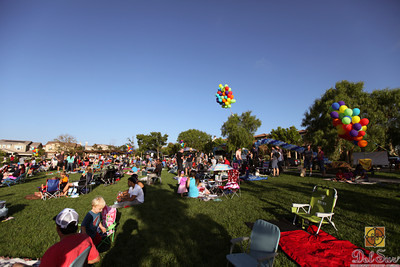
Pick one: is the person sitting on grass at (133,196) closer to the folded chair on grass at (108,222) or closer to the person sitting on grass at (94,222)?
the folded chair on grass at (108,222)

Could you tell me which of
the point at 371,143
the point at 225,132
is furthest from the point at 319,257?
the point at 225,132

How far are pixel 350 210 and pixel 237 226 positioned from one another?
3.76 metres

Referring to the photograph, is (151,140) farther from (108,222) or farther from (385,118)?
(108,222)

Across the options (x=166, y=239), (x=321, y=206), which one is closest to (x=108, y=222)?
(x=166, y=239)

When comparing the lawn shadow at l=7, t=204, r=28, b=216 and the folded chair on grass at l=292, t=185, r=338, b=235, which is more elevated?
the folded chair on grass at l=292, t=185, r=338, b=235

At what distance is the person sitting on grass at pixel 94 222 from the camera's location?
3.57 metres

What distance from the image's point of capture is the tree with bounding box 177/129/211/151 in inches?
2753

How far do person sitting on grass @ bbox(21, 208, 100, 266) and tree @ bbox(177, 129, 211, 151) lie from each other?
6557 centimetres

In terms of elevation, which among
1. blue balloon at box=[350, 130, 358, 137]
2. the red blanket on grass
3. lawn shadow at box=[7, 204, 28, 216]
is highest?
blue balloon at box=[350, 130, 358, 137]

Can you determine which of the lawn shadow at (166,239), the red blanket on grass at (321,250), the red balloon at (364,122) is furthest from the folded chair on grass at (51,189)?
the red balloon at (364,122)

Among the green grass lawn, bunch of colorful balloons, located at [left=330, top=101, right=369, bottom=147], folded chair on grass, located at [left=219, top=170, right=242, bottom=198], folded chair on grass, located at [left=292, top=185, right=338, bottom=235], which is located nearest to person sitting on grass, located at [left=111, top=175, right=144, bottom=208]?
the green grass lawn

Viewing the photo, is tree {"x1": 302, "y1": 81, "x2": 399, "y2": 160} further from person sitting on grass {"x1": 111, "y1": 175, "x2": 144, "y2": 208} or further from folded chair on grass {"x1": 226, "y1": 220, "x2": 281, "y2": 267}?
folded chair on grass {"x1": 226, "y1": 220, "x2": 281, "y2": 267}

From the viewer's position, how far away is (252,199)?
24.5 feet

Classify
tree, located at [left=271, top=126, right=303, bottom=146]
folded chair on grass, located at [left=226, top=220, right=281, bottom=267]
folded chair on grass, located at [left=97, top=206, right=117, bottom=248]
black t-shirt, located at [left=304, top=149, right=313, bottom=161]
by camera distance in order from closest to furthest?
folded chair on grass, located at [left=226, top=220, right=281, bottom=267]
folded chair on grass, located at [left=97, top=206, right=117, bottom=248]
black t-shirt, located at [left=304, top=149, right=313, bottom=161]
tree, located at [left=271, top=126, right=303, bottom=146]
